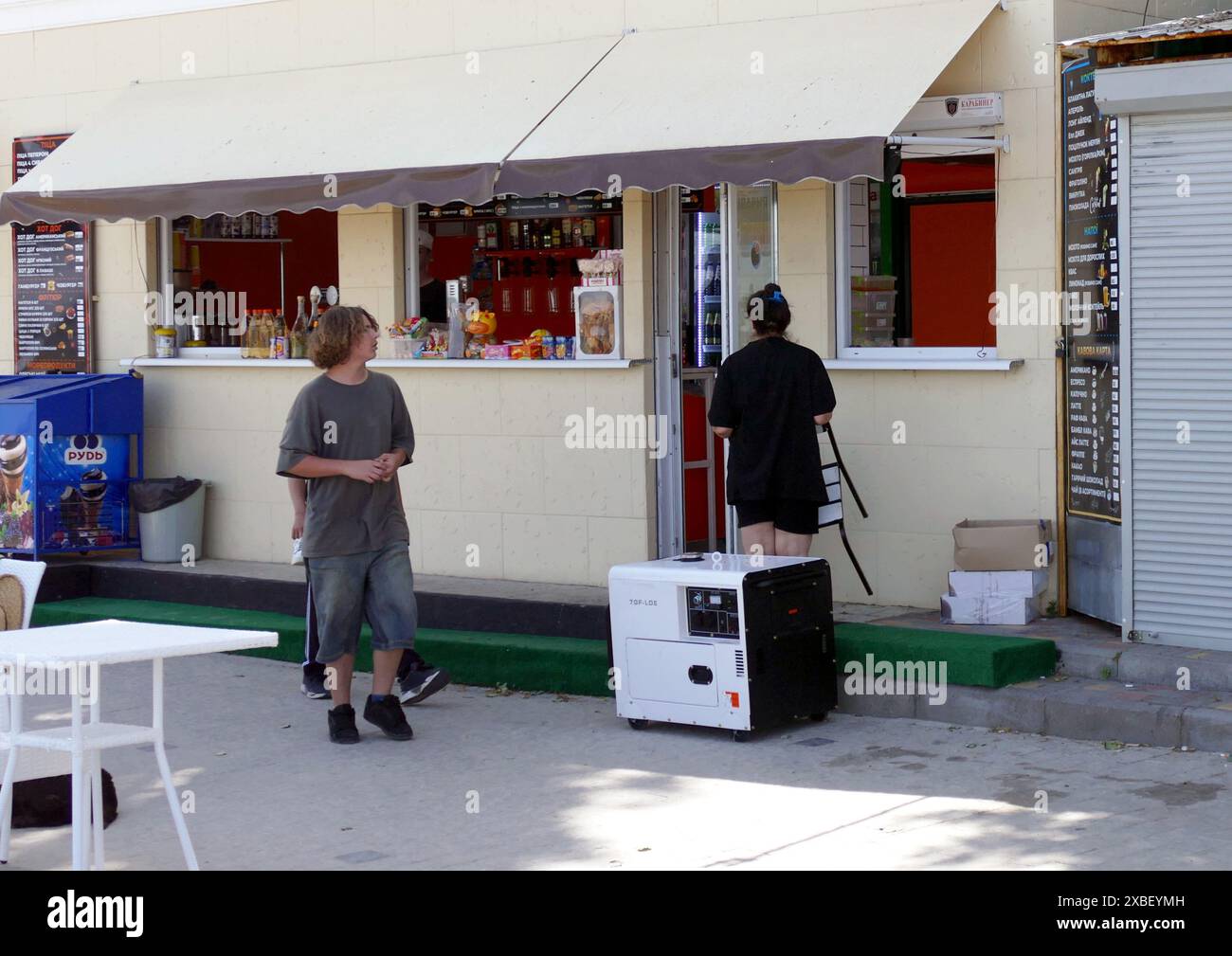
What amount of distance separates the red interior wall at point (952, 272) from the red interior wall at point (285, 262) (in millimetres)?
3495

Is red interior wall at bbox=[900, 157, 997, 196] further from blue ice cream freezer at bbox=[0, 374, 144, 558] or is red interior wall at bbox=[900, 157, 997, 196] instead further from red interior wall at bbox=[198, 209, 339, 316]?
blue ice cream freezer at bbox=[0, 374, 144, 558]

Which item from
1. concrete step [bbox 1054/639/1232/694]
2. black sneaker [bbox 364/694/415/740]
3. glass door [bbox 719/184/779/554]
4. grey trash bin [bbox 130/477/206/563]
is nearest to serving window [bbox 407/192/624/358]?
glass door [bbox 719/184/779/554]

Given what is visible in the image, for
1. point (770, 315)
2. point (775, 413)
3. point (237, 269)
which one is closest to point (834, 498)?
point (775, 413)

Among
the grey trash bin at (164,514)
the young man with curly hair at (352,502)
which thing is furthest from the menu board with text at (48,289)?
the young man with curly hair at (352,502)

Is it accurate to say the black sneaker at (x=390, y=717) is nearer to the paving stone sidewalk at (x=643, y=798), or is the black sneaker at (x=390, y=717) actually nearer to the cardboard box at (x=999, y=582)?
the paving stone sidewalk at (x=643, y=798)

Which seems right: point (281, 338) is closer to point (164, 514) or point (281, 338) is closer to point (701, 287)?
point (164, 514)

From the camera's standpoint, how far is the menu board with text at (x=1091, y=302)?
7742mm

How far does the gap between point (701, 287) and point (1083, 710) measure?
141 inches

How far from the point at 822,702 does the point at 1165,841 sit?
83.5 inches

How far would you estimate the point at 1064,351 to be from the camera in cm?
812

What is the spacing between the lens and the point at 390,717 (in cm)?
734

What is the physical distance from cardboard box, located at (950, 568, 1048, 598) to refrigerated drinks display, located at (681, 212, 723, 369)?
212 cm

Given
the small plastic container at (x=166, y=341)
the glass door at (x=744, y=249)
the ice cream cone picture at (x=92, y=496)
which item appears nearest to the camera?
the glass door at (x=744, y=249)

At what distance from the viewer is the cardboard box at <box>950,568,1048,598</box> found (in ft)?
26.3
